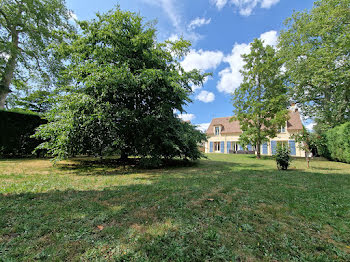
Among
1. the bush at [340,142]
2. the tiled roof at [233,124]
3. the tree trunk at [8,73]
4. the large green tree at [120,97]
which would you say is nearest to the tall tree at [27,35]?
the tree trunk at [8,73]

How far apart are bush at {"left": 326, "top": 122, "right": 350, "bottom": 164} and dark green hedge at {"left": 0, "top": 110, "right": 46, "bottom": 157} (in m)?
20.6

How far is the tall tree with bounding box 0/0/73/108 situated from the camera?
37.1ft

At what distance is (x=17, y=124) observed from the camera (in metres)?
9.39

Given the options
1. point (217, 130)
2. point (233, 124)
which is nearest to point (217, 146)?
point (217, 130)

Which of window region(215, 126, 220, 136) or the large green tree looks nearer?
the large green tree

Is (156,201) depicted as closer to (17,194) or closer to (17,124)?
(17,194)

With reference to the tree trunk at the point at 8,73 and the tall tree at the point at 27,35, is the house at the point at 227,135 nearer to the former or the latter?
the tall tree at the point at 27,35

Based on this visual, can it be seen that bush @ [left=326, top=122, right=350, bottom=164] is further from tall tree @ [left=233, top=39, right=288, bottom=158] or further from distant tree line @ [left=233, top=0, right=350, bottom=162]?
tall tree @ [left=233, top=39, right=288, bottom=158]

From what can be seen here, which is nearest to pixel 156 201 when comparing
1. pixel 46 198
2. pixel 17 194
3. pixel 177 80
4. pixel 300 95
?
pixel 46 198

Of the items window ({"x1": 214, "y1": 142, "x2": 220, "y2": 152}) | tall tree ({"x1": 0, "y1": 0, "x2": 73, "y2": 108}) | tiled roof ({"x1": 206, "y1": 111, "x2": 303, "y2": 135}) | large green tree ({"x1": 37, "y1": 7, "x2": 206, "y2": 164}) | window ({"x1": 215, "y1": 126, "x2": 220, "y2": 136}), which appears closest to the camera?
large green tree ({"x1": 37, "y1": 7, "x2": 206, "y2": 164})

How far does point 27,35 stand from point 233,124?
26461mm

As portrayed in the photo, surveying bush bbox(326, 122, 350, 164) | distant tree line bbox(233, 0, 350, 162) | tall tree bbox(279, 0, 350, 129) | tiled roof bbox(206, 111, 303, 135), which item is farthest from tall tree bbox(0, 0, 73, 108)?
tiled roof bbox(206, 111, 303, 135)

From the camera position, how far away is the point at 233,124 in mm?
25484

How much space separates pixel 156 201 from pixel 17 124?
38.2 feet
